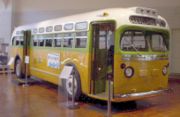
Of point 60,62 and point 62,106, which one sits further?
point 60,62

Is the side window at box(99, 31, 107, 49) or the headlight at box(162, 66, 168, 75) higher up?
the side window at box(99, 31, 107, 49)

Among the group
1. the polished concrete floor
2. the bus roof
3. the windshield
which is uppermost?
the bus roof

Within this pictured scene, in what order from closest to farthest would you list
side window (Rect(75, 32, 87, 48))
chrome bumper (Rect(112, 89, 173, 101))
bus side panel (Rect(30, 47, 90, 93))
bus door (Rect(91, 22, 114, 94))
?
1. chrome bumper (Rect(112, 89, 173, 101))
2. bus door (Rect(91, 22, 114, 94))
3. bus side panel (Rect(30, 47, 90, 93))
4. side window (Rect(75, 32, 87, 48))

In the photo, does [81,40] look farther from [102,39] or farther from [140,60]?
[140,60]

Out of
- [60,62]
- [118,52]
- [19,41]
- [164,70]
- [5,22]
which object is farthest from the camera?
[5,22]

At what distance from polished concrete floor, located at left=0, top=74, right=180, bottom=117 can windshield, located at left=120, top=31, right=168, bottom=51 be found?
149 cm

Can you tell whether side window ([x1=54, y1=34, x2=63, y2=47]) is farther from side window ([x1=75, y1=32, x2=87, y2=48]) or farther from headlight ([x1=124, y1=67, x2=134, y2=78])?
headlight ([x1=124, y1=67, x2=134, y2=78])

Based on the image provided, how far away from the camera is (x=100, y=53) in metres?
6.79

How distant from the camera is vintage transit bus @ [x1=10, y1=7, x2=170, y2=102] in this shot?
6121 millimetres

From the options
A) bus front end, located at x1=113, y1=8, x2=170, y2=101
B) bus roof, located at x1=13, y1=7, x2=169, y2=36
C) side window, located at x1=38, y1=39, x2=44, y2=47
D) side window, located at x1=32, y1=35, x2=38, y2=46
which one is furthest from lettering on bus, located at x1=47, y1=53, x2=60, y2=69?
bus front end, located at x1=113, y1=8, x2=170, y2=101

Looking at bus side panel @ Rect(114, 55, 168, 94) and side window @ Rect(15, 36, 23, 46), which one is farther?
side window @ Rect(15, 36, 23, 46)

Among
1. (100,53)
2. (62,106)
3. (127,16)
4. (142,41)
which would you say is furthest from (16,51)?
(127,16)

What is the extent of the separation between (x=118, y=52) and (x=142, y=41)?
941mm

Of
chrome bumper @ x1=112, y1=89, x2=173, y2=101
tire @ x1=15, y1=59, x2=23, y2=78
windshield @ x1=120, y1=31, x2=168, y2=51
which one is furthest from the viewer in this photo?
tire @ x1=15, y1=59, x2=23, y2=78
